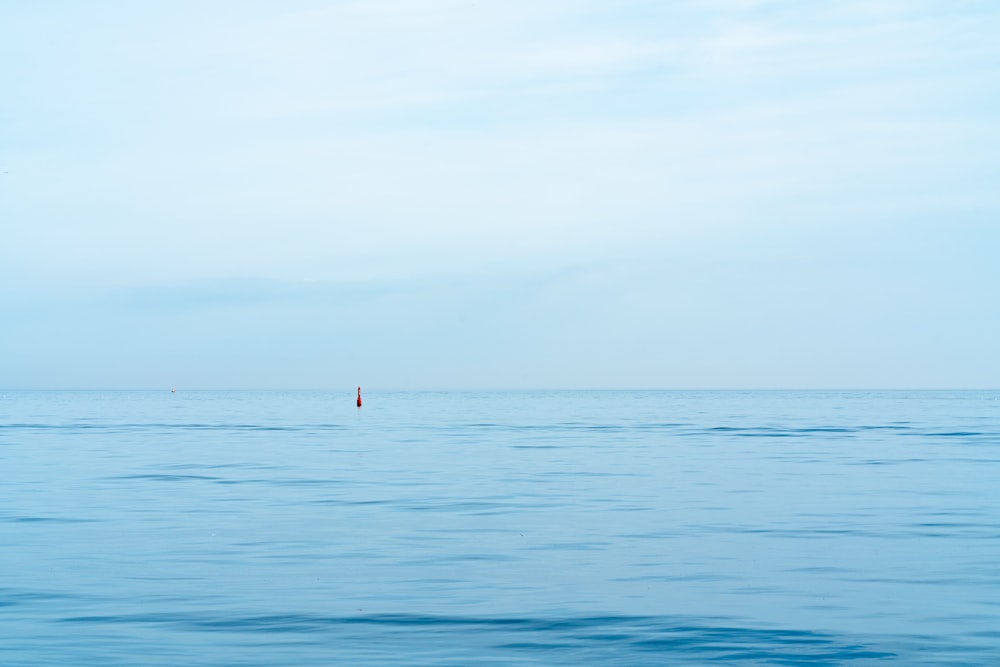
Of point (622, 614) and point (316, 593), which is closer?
point (622, 614)

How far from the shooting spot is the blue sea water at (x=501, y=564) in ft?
42.3

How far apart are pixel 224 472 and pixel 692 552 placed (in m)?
21.1

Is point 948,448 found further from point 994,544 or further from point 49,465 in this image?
point 49,465

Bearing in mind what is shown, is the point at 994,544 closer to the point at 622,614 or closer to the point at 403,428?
the point at 622,614

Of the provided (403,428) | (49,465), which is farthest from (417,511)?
(403,428)

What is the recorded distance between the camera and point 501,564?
1819 centimetres

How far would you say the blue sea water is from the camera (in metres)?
12.9

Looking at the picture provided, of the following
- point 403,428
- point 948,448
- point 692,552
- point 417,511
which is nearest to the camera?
point 692,552

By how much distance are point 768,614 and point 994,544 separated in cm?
816

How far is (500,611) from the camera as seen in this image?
1459cm

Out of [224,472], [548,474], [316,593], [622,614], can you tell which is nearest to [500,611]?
[622,614]

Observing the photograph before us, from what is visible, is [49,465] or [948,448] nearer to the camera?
[49,465]

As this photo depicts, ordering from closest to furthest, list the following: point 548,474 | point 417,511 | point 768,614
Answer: point 768,614, point 417,511, point 548,474

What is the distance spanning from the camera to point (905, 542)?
2055cm
